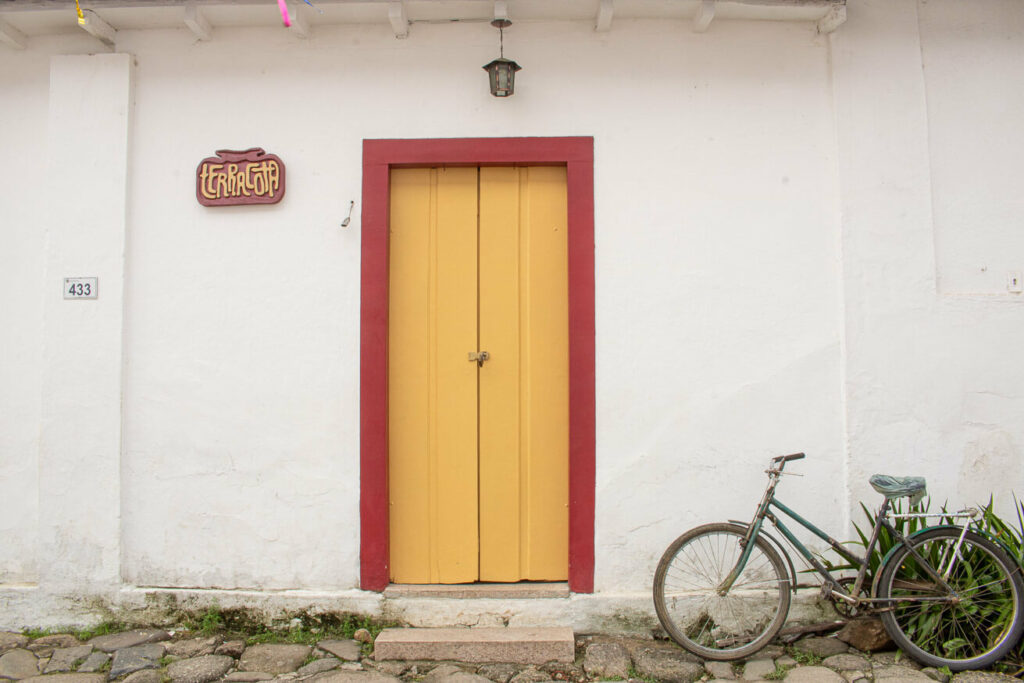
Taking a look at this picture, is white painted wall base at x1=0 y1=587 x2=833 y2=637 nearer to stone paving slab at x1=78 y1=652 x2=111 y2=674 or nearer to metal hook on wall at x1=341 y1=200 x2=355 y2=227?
stone paving slab at x1=78 y1=652 x2=111 y2=674

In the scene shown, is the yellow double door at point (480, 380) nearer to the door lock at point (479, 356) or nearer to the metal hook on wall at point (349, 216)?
the door lock at point (479, 356)

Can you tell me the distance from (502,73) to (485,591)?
2.94 metres

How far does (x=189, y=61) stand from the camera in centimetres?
411

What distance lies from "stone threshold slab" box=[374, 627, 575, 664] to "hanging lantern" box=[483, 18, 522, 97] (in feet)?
9.89

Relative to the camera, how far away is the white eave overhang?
12.6 feet

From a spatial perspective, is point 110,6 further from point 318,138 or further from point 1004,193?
point 1004,193

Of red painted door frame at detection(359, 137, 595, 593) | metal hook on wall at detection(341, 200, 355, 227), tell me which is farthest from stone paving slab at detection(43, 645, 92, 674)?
metal hook on wall at detection(341, 200, 355, 227)

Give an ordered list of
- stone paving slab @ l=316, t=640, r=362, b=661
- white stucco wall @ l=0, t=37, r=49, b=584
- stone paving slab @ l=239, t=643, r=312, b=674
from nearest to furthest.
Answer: stone paving slab @ l=239, t=643, r=312, b=674 < stone paving slab @ l=316, t=640, r=362, b=661 < white stucco wall @ l=0, t=37, r=49, b=584

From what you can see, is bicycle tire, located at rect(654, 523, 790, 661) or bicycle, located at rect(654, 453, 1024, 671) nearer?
bicycle, located at rect(654, 453, 1024, 671)

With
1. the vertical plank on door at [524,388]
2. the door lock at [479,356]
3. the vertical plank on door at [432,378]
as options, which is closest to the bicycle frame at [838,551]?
the vertical plank on door at [524,388]

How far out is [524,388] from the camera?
13.3 ft

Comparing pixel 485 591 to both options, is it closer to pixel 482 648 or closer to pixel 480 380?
pixel 482 648

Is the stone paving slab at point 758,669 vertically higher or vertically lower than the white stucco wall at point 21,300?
lower

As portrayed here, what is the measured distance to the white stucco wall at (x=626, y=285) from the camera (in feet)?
12.9
